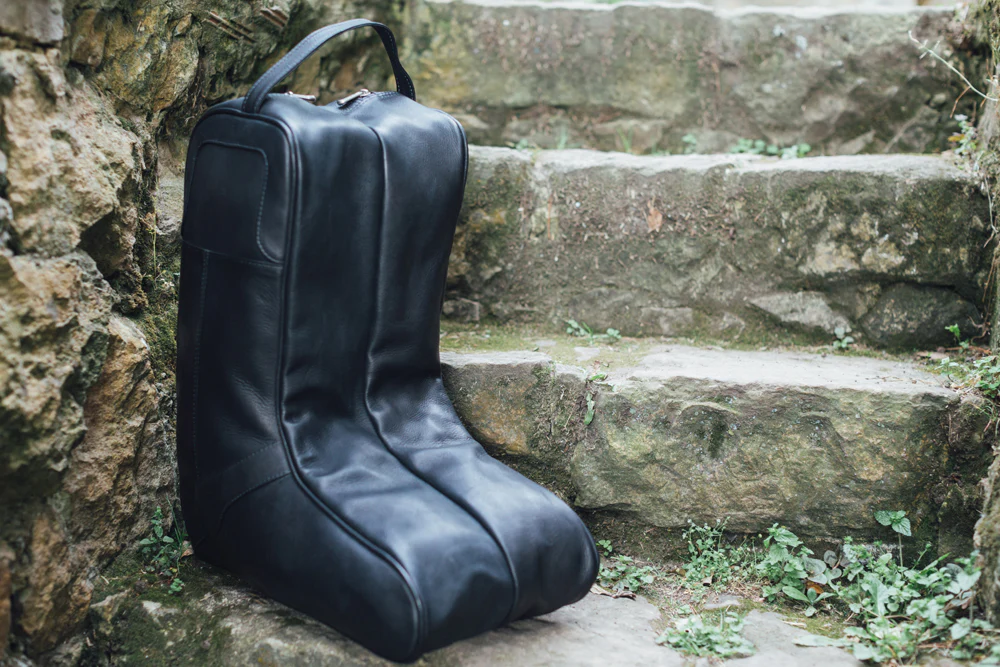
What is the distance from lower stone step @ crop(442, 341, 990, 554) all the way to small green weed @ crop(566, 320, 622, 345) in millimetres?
275

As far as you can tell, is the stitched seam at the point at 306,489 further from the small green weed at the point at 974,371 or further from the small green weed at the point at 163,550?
the small green weed at the point at 974,371

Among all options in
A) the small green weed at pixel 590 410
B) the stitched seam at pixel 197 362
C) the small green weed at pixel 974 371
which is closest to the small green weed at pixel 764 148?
the small green weed at pixel 974 371

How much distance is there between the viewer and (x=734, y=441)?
6.05ft

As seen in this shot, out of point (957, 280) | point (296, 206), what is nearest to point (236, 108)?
point (296, 206)

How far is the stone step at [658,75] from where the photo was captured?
268cm

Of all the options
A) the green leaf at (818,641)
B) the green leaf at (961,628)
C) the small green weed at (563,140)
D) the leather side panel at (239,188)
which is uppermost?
the small green weed at (563,140)

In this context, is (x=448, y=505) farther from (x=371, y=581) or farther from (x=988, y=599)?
(x=988, y=599)

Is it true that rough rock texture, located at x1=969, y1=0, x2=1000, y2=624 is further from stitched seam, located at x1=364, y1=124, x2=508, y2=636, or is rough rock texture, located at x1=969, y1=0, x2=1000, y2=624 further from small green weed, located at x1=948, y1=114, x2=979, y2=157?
stitched seam, located at x1=364, y1=124, x2=508, y2=636

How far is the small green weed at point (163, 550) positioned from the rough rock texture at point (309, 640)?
57mm

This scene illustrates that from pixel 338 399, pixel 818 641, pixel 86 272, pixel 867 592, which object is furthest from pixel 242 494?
pixel 867 592

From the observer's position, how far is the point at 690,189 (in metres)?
2.26

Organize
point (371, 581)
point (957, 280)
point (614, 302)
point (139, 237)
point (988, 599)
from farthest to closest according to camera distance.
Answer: point (614, 302) → point (957, 280) → point (139, 237) → point (988, 599) → point (371, 581)

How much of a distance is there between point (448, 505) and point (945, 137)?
2.05 m

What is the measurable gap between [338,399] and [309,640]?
451mm
